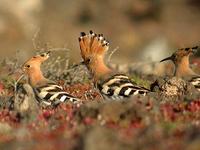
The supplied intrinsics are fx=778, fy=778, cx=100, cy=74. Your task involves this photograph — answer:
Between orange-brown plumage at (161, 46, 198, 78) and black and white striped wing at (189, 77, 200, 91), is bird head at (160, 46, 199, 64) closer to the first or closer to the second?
orange-brown plumage at (161, 46, 198, 78)

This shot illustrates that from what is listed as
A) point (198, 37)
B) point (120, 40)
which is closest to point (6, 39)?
point (120, 40)

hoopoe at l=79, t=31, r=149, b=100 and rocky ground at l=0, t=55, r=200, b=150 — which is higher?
hoopoe at l=79, t=31, r=149, b=100

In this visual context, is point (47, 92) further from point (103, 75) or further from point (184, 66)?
point (184, 66)

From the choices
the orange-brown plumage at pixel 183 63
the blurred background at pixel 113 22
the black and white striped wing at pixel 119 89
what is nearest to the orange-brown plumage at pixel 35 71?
the black and white striped wing at pixel 119 89

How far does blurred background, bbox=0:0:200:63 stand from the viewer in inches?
1778

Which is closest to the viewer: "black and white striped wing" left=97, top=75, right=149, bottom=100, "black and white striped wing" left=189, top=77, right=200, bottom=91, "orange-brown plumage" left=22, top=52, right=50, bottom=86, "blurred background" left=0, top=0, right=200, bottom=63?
"black and white striped wing" left=97, top=75, right=149, bottom=100

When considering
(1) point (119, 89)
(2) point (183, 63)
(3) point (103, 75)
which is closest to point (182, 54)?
(2) point (183, 63)

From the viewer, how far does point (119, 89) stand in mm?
11188

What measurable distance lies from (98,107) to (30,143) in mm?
1837

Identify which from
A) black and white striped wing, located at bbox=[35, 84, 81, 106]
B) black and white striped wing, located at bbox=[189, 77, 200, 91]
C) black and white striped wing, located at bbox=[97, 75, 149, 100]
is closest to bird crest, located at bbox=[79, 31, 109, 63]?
black and white striped wing, located at bbox=[97, 75, 149, 100]

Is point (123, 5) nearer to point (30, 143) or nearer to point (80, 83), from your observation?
point (80, 83)

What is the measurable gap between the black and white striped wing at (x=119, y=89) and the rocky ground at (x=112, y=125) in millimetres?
262

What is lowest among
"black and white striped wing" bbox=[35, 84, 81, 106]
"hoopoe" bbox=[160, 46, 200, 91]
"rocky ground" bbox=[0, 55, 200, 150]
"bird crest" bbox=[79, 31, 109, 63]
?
"rocky ground" bbox=[0, 55, 200, 150]

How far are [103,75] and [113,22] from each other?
3660 cm
